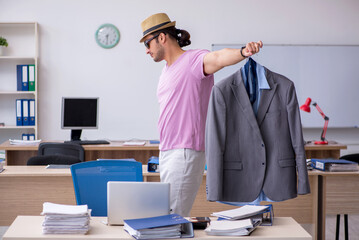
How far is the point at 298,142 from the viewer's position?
8.14 ft

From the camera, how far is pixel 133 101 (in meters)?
6.30

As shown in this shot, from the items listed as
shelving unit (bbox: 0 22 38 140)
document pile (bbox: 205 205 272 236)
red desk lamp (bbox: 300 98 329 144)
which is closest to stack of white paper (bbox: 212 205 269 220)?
document pile (bbox: 205 205 272 236)

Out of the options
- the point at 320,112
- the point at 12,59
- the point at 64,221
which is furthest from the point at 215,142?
the point at 12,59

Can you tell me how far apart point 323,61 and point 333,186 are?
2.90m

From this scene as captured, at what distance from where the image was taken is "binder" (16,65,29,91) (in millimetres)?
5977

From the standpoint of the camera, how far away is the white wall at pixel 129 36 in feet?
20.3

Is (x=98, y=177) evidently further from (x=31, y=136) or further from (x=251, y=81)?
(x=31, y=136)

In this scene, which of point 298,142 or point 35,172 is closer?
point 298,142

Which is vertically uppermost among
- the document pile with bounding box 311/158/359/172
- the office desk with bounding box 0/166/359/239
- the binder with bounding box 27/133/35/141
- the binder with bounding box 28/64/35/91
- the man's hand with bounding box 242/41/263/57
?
the binder with bounding box 28/64/35/91

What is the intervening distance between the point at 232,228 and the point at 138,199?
0.42 metres

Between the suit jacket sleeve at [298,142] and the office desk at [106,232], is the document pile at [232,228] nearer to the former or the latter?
the office desk at [106,232]

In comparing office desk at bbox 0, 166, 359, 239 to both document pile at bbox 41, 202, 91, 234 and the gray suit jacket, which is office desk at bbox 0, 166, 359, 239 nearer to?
the gray suit jacket

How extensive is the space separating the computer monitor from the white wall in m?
0.76

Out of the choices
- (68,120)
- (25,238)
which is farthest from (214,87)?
(68,120)
